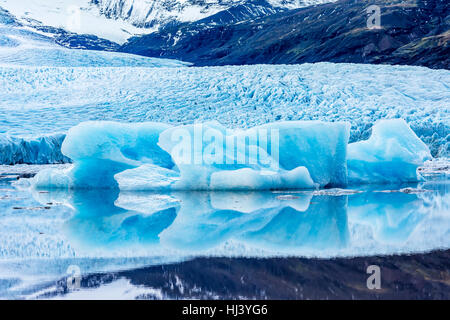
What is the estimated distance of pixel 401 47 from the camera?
50.5 meters

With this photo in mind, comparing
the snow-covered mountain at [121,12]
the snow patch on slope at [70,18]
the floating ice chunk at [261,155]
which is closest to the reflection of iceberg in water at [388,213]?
the floating ice chunk at [261,155]

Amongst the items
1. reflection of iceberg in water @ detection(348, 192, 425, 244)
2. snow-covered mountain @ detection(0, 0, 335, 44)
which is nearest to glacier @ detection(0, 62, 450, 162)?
reflection of iceberg in water @ detection(348, 192, 425, 244)

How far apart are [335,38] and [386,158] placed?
53.0m

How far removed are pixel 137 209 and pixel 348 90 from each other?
8362mm

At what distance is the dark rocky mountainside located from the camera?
49725mm

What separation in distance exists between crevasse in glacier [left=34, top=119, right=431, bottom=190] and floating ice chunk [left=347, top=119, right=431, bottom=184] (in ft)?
0.04

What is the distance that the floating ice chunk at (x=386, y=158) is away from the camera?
23.0 feet

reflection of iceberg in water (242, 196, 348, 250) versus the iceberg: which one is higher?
the iceberg

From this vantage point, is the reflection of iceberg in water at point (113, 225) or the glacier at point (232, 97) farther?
the glacier at point (232, 97)

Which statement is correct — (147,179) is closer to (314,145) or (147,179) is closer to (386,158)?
(314,145)

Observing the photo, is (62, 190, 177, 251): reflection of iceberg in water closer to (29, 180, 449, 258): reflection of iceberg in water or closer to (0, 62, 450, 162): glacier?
(29, 180, 449, 258): reflection of iceberg in water

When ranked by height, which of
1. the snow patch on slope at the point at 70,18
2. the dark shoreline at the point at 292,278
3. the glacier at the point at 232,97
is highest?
the snow patch on slope at the point at 70,18

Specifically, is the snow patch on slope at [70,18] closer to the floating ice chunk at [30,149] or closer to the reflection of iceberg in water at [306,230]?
the floating ice chunk at [30,149]

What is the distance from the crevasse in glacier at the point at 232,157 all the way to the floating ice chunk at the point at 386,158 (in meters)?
0.01
